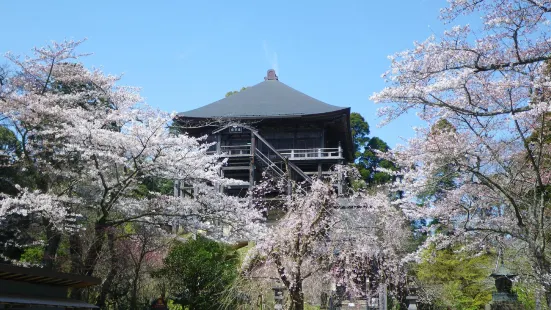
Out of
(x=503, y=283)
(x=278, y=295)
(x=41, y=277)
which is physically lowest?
(x=278, y=295)

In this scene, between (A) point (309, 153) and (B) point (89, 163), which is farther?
(A) point (309, 153)

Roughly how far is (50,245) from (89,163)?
1966 mm

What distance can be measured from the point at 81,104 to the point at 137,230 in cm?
360

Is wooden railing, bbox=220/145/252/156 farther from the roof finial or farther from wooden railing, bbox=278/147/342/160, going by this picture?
the roof finial

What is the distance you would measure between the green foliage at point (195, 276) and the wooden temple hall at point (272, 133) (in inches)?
412

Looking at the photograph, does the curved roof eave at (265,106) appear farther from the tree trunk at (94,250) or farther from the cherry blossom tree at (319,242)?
the tree trunk at (94,250)

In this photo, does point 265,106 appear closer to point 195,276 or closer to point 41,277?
point 195,276

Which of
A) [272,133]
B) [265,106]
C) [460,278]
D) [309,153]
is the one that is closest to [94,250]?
[460,278]

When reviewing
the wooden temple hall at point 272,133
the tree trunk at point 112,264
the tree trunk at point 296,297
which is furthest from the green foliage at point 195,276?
the wooden temple hall at point 272,133

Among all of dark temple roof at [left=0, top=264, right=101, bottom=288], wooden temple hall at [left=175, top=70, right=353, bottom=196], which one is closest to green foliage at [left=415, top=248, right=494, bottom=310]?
wooden temple hall at [left=175, top=70, right=353, bottom=196]

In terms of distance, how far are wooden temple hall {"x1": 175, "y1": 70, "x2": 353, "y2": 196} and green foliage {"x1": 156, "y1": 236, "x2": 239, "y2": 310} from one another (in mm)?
10464

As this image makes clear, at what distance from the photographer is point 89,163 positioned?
10.8 meters

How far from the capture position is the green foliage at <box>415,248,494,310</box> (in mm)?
16797

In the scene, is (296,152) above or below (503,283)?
above
